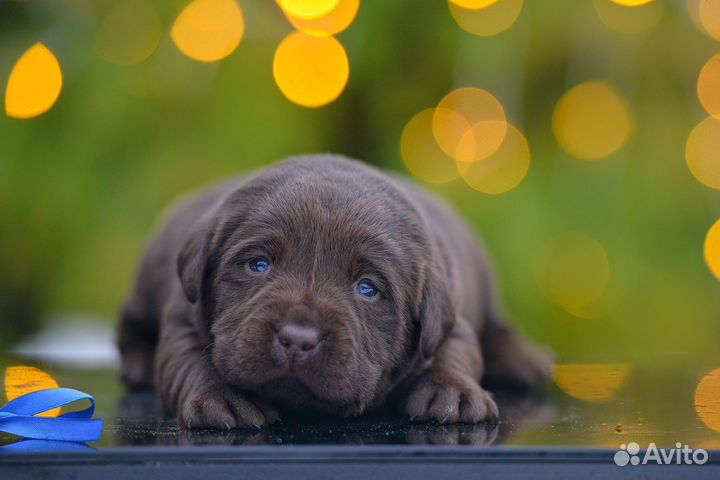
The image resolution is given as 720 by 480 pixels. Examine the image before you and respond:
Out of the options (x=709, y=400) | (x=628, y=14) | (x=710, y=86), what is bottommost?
(x=709, y=400)

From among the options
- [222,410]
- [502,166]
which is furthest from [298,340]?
[502,166]

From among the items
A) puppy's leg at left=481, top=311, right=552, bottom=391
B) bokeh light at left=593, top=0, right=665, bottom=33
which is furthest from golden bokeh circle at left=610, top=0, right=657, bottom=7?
puppy's leg at left=481, top=311, right=552, bottom=391

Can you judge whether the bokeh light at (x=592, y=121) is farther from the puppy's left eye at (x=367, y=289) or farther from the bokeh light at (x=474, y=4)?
the puppy's left eye at (x=367, y=289)

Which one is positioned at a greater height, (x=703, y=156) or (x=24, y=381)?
(x=703, y=156)

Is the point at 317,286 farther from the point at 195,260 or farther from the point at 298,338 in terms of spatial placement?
the point at 195,260

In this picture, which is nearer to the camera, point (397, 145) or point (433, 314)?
point (433, 314)

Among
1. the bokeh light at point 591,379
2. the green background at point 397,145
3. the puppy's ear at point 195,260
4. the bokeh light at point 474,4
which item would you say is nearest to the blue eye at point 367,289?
the puppy's ear at point 195,260
